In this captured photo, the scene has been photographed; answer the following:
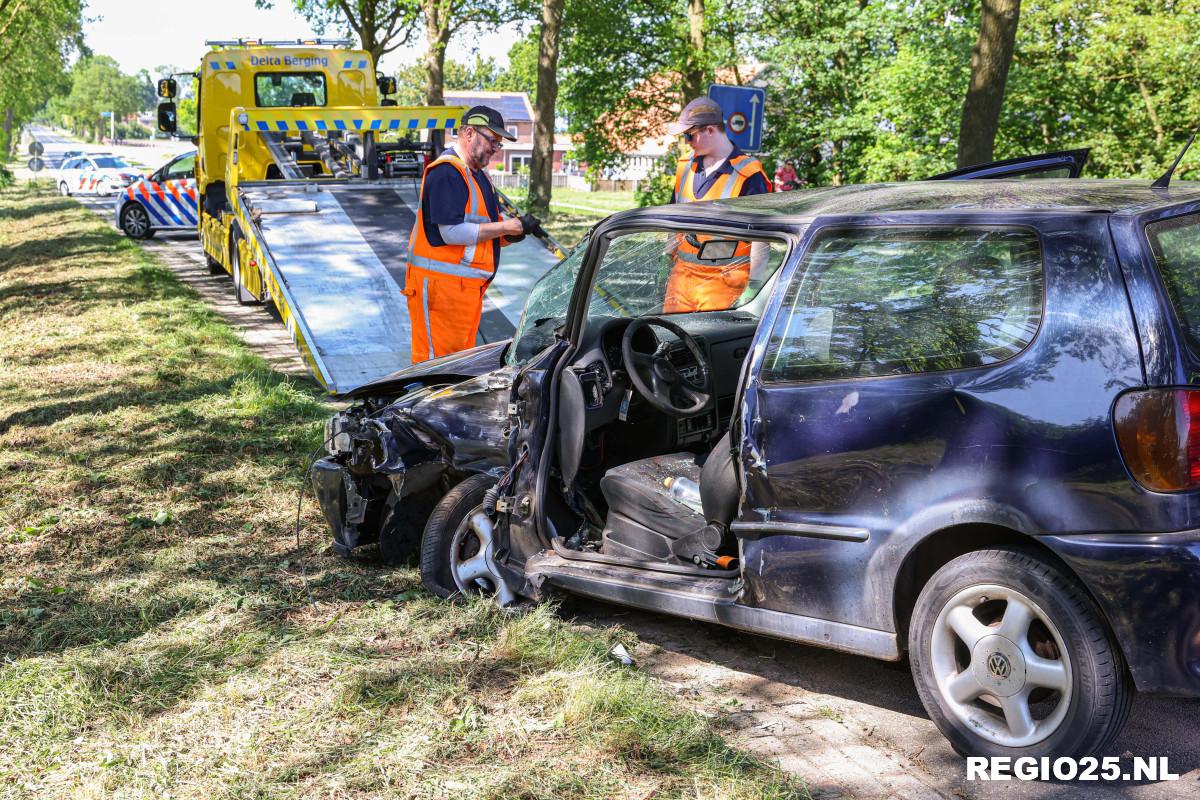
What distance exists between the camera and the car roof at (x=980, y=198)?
10.7ft

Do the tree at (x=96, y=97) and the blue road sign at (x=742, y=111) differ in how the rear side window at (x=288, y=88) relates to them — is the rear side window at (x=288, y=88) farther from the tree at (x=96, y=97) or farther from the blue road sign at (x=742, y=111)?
the tree at (x=96, y=97)

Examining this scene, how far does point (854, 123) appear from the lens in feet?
59.6

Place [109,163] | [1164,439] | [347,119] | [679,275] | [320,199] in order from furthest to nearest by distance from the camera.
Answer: [109,163] < [347,119] < [320,199] < [679,275] < [1164,439]

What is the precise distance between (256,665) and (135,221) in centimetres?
1910

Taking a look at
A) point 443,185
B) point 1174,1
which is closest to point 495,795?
point 443,185

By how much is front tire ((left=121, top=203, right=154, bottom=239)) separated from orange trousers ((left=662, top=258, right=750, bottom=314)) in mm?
18321

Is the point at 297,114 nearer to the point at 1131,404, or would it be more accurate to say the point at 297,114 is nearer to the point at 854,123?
the point at 854,123

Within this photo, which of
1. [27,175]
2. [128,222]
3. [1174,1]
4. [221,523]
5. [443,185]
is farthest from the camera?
[27,175]

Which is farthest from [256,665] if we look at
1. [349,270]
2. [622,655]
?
[349,270]

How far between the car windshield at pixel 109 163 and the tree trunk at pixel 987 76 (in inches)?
1271

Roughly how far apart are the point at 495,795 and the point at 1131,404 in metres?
1.96

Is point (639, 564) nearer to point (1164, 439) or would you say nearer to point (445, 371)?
point (445, 371)

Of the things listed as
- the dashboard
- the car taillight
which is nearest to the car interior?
the dashboard

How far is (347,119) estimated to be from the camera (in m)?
11.8
